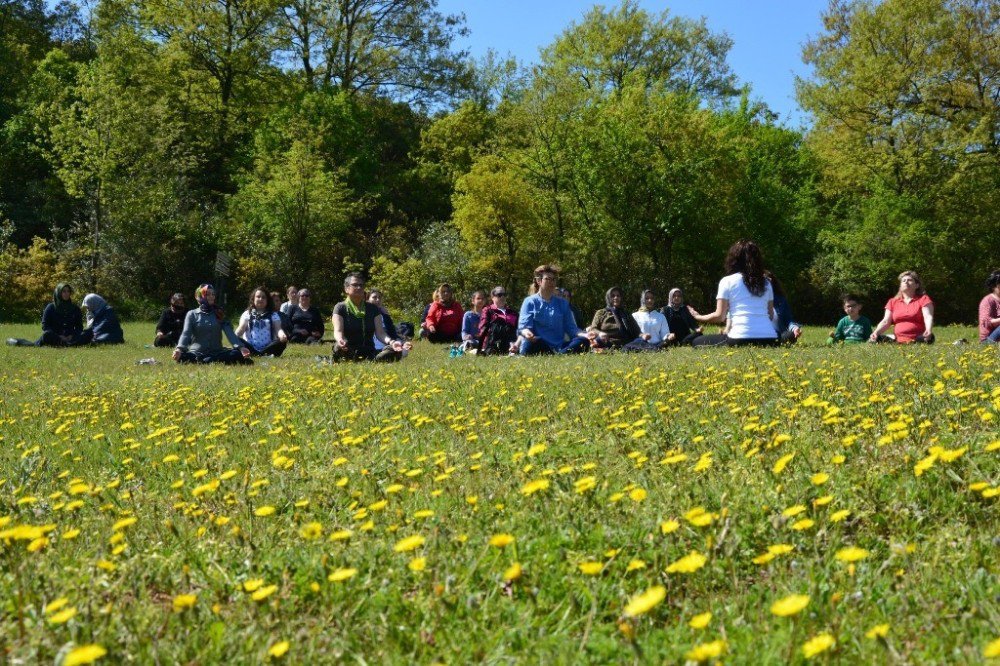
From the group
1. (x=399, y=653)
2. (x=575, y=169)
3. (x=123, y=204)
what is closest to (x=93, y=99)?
(x=123, y=204)

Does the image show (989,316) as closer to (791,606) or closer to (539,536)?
(539,536)

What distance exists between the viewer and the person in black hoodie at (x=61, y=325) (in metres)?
19.7

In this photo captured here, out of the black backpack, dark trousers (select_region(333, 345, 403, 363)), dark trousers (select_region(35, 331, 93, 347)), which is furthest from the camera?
dark trousers (select_region(35, 331, 93, 347))

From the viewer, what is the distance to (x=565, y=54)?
46781 mm

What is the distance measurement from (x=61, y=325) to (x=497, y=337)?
1094 centimetres

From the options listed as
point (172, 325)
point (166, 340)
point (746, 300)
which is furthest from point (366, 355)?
point (172, 325)

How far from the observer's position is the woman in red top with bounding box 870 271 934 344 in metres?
13.5

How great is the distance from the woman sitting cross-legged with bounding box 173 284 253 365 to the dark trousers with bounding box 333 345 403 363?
2134 millimetres

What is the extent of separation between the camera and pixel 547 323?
559 inches

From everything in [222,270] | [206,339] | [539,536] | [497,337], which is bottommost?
[539,536]

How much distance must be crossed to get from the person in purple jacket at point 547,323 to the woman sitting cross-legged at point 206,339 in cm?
497

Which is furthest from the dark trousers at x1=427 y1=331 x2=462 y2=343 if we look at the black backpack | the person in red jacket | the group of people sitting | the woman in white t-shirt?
the woman in white t-shirt

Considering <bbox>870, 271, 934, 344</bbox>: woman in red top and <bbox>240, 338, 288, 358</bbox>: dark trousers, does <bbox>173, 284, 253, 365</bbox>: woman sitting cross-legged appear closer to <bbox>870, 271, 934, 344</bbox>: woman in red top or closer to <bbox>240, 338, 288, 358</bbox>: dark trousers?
<bbox>240, 338, 288, 358</bbox>: dark trousers

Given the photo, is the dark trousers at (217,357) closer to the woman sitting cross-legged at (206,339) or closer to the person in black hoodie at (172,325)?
the woman sitting cross-legged at (206,339)
